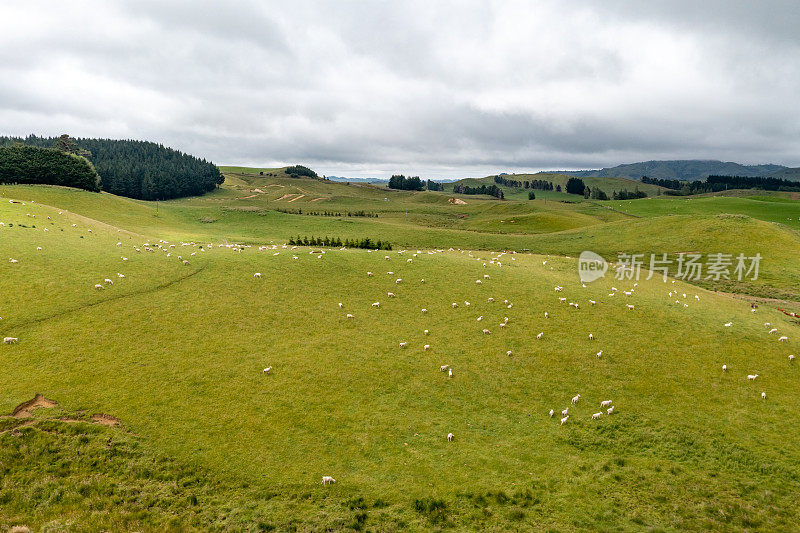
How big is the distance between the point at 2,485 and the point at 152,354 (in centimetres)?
864

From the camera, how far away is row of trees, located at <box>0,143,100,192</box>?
92125 mm

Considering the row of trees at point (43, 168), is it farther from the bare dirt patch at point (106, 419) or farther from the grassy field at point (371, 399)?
the bare dirt patch at point (106, 419)

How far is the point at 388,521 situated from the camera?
12.8 m

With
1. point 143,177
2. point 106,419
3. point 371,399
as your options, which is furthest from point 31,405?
point 143,177

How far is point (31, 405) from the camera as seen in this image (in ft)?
55.0

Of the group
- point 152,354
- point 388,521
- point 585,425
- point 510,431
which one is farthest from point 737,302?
point 152,354

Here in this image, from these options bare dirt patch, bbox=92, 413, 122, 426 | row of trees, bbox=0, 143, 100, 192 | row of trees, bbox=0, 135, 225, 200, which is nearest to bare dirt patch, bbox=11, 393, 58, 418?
bare dirt patch, bbox=92, 413, 122, 426

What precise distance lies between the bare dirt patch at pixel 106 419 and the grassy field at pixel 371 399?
236 mm

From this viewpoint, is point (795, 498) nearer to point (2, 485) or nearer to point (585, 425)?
point (585, 425)

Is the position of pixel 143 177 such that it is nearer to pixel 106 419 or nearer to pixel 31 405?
pixel 31 405

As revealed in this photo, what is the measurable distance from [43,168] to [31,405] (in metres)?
111

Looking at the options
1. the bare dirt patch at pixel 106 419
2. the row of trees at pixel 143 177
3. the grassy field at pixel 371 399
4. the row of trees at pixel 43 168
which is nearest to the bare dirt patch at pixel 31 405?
the grassy field at pixel 371 399

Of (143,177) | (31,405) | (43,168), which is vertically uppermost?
(143,177)

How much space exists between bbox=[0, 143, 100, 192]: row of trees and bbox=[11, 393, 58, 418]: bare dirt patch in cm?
10785
